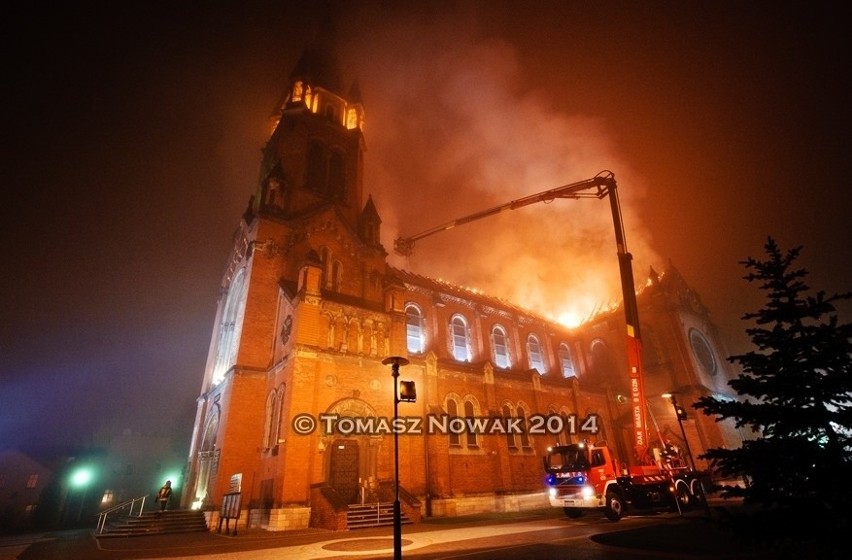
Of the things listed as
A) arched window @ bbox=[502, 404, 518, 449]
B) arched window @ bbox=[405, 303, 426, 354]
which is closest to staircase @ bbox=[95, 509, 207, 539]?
arched window @ bbox=[405, 303, 426, 354]

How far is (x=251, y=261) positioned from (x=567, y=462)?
772 inches

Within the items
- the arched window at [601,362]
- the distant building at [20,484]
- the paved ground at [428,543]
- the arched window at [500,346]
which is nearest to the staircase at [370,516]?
the paved ground at [428,543]

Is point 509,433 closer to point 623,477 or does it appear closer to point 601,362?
point 623,477

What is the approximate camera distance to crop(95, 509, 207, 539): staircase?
16719 mm

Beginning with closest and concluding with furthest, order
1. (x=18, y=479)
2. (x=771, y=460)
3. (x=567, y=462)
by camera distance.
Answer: (x=771, y=460)
(x=567, y=462)
(x=18, y=479)

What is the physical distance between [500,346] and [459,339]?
4471 mm

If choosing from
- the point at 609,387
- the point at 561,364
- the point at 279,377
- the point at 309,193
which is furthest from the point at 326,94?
the point at 609,387

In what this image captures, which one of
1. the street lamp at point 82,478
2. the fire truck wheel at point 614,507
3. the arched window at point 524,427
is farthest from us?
the street lamp at point 82,478

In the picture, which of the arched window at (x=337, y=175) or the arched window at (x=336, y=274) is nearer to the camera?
the arched window at (x=336, y=274)

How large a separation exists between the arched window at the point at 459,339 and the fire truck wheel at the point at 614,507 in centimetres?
1553

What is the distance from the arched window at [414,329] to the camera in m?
28.0

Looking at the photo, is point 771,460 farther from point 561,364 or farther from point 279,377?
point 561,364

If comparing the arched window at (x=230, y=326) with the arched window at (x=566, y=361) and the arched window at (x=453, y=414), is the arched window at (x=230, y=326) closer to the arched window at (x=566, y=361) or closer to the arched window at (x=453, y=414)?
the arched window at (x=453, y=414)

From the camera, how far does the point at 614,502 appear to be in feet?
50.8
